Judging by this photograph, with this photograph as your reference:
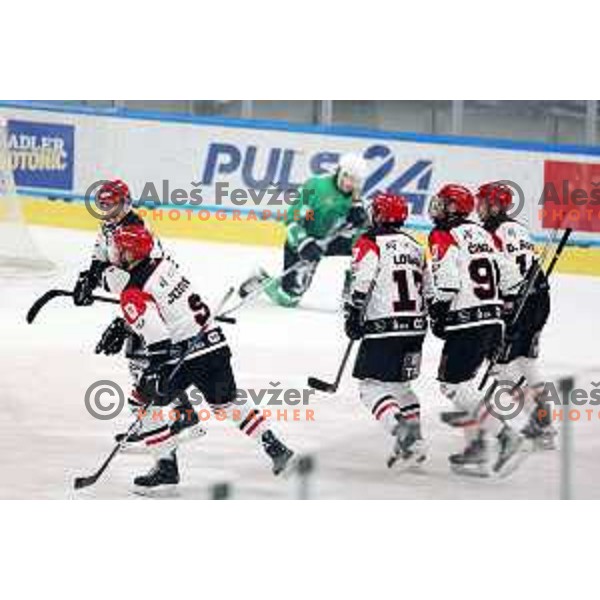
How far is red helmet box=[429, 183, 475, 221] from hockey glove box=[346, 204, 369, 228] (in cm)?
18

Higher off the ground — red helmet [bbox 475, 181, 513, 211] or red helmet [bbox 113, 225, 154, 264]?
red helmet [bbox 475, 181, 513, 211]

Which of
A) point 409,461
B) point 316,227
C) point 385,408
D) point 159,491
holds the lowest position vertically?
point 159,491

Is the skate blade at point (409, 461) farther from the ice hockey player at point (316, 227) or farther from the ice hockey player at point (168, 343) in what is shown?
the ice hockey player at point (316, 227)

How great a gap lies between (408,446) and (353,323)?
1.19 ft

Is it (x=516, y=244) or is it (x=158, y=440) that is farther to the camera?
(x=516, y=244)

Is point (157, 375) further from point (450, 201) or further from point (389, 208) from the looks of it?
point (450, 201)

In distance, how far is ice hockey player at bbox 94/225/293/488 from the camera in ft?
14.0

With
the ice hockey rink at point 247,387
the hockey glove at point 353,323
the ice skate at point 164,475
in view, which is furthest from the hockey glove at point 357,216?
the ice skate at point 164,475

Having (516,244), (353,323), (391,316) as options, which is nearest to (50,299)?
(353,323)

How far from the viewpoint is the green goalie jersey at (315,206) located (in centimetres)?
433

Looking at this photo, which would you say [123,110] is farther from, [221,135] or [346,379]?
[346,379]

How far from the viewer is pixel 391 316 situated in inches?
172

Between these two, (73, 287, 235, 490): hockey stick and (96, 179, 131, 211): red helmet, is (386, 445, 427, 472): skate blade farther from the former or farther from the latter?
(96, 179, 131, 211): red helmet

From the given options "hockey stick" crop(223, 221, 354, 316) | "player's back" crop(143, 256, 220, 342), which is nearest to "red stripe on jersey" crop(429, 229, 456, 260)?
"hockey stick" crop(223, 221, 354, 316)
